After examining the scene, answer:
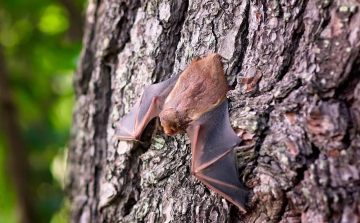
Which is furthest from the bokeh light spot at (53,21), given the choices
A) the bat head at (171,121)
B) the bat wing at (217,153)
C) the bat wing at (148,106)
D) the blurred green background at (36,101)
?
the bat wing at (217,153)

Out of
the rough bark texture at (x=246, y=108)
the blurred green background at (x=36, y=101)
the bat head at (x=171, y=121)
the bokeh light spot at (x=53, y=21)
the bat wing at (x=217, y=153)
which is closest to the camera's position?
the rough bark texture at (x=246, y=108)

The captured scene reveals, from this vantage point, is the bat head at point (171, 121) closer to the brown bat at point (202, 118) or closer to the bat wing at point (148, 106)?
the brown bat at point (202, 118)

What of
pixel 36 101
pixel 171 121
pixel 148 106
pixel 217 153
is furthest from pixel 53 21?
pixel 217 153

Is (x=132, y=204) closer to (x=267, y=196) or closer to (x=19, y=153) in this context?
(x=267, y=196)

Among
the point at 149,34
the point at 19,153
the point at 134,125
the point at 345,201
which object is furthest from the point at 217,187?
the point at 19,153

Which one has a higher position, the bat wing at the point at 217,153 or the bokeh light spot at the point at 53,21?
the bokeh light spot at the point at 53,21

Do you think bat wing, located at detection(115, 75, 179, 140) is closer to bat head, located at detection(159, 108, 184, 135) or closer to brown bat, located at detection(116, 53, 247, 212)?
brown bat, located at detection(116, 53, 247, 212)

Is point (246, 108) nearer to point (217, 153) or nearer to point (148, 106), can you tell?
point (217, 153)
